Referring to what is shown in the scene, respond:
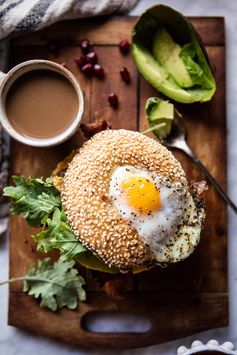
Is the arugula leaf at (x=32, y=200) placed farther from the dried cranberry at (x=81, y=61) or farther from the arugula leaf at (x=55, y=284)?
the dried cranberry at (x=81, y=61)

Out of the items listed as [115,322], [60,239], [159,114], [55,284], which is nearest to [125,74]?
[159,114]

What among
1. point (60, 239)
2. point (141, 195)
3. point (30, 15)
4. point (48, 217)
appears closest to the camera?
point (141, 195)

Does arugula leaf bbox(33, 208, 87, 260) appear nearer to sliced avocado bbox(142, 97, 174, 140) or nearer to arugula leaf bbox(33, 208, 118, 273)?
arugula leaf bbox(33, 208, 118, 273)

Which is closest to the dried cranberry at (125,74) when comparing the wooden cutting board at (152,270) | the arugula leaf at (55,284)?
the wooden cutting board at (152,270)

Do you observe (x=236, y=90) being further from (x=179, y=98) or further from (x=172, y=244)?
(x=172, y=244)

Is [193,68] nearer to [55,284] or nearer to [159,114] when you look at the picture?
[159,114]

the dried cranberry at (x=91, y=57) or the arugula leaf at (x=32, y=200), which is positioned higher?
the dried cranberry at (x=91, y=57)

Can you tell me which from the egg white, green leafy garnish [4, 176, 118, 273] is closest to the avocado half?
the egg white
